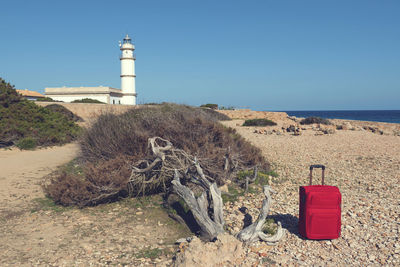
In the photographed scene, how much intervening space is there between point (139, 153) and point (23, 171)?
4244mm

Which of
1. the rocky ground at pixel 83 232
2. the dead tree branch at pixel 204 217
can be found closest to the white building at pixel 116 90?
the rocky ground at pixel 83 232

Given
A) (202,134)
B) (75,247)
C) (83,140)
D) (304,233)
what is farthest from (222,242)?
(83,140)

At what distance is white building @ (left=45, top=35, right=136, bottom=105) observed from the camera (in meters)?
41.8

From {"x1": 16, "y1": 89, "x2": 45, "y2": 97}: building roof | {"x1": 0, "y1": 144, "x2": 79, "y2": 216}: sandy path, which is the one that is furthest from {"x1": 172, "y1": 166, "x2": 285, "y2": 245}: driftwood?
{"x1": 16, "y1": 89, "x2": 45, "y2": 97}: building roof

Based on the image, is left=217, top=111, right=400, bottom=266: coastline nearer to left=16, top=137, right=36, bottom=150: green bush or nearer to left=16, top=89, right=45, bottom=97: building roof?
left=16, top=137, right=36, bottom=150: green bush

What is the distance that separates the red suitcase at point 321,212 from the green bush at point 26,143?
1276cm

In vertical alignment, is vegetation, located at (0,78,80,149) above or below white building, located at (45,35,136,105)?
below

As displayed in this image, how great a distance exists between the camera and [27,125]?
48.5ft

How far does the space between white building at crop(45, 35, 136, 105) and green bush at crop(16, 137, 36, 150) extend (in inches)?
1126

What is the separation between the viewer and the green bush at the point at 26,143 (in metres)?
13.1

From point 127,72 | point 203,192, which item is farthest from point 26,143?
point 127,72

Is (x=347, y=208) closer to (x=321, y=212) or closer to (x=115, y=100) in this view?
(x=321, y=212)

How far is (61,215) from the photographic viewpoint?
17.8 ft

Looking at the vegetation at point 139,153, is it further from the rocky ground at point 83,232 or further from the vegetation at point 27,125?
the vegetation at point 27,125
